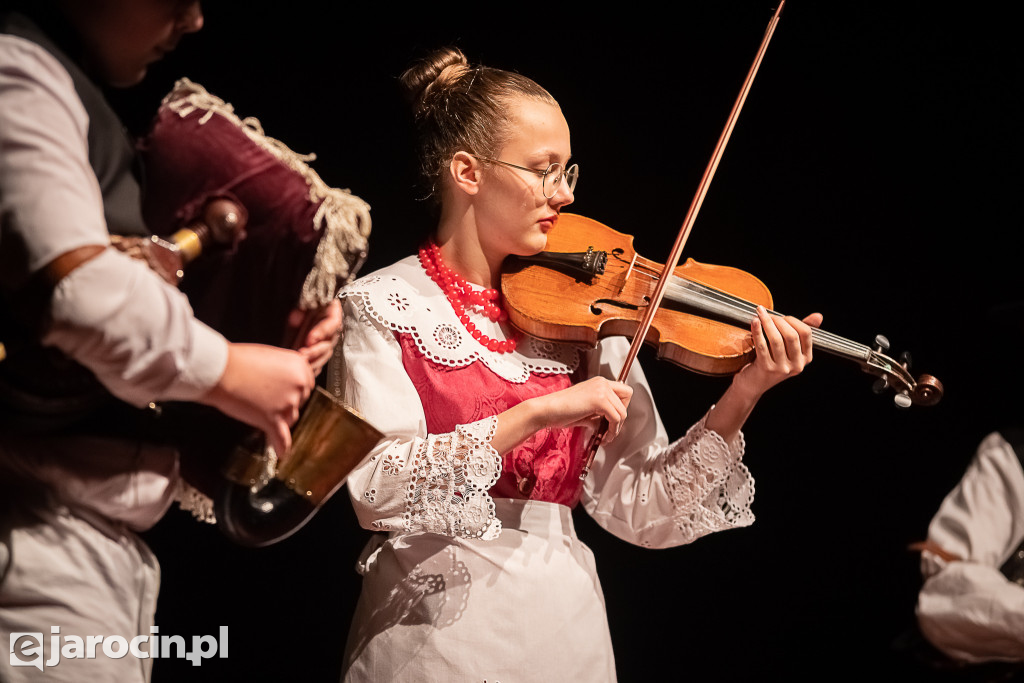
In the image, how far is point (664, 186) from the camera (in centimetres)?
273

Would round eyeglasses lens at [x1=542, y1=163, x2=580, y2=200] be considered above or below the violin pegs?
above

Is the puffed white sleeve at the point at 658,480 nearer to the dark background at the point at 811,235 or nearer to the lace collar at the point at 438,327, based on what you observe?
the lace collar at the point at 438,327

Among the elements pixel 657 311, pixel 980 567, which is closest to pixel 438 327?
pixel 657 311

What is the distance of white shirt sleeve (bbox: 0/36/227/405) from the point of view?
1.08 metres

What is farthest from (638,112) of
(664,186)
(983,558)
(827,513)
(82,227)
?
(82,227)

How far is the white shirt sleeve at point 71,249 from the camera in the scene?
108 centimetres

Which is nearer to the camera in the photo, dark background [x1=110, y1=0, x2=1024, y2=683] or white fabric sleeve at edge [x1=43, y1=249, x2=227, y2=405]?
white fabric sleeve at edge [x1=43, y1=249, x2=227, y2=405]

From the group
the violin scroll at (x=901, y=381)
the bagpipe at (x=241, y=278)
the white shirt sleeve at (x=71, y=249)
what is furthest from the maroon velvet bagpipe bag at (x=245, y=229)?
the violin scroll at (x=901, y=381)

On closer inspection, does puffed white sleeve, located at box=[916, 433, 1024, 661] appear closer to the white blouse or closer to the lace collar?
the white blouse

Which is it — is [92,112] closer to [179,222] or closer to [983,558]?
[179,222]

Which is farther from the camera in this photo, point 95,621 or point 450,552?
point 450,552

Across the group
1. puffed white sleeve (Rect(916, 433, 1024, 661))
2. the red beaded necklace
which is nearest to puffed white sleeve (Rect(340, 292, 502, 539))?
the red beaded necklace

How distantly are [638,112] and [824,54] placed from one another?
1.71 feet

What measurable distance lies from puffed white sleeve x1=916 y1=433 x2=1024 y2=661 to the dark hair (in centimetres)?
114
